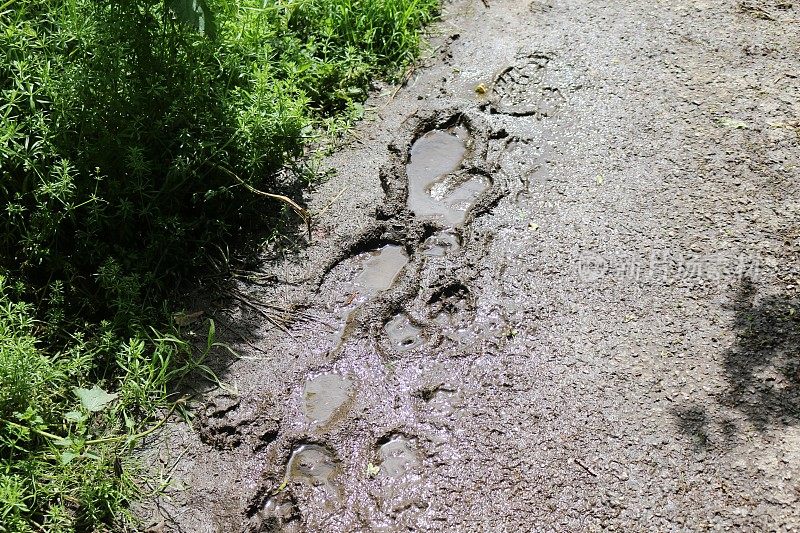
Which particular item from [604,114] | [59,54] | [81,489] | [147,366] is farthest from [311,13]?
[81,489]

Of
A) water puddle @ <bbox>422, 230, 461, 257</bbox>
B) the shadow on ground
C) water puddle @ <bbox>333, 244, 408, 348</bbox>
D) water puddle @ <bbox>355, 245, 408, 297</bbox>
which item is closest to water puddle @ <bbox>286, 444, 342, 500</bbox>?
water puddle @ <bbox>333, 244, 408, 348</bbox>

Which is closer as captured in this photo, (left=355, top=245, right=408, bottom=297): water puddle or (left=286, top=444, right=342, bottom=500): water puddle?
(left=286, top=444, right=342, bottom=500): water puddle

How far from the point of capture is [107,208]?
11.5 ft

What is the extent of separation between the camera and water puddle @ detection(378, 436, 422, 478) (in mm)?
2925

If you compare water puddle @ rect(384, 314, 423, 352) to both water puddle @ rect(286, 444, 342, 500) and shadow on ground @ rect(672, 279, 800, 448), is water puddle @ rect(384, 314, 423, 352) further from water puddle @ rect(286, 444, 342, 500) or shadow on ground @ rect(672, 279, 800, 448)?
shadow on ground @ rect(672, 279, 800, 448)

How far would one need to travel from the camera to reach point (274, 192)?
13.1 feet

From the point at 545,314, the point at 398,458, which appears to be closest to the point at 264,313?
the point at 398,458

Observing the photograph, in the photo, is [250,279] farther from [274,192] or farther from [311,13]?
[311,13]

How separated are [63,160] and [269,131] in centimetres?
99

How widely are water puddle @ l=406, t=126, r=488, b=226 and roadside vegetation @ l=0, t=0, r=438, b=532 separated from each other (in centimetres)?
69

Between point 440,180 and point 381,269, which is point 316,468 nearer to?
point 381,269

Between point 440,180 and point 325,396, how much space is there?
1.44 m

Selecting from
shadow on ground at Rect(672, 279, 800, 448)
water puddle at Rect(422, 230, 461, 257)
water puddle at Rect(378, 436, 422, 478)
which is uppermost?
water puddle at Rect(422, 230, 461, 257)

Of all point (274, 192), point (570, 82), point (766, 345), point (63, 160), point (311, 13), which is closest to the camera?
point (766, 345)
